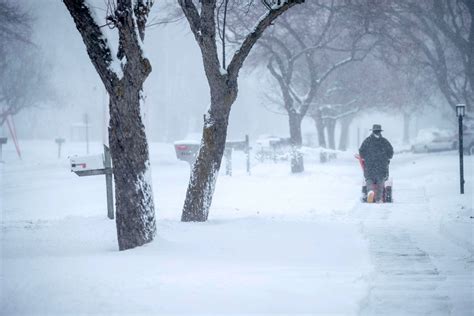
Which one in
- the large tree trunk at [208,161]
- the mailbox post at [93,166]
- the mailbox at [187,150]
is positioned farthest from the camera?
the mailbox at [187,150]

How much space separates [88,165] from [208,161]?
2800 millimetres

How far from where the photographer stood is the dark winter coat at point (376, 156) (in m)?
10.9

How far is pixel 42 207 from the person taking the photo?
11688 millimetres

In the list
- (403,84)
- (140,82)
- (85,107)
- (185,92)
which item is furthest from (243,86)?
(140,82)

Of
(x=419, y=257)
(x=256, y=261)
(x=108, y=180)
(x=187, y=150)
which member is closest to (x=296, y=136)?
(x=187, y=150)

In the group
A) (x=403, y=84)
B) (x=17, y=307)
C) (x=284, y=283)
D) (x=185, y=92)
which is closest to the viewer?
(x=17, y=307)

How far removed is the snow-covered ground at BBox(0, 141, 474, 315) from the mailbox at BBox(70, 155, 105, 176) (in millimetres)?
960

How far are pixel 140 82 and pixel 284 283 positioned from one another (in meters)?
3.32

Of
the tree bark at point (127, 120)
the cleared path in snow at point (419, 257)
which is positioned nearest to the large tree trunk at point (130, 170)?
the tree bark at point (127, 120)

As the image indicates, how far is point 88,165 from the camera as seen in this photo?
921 cm

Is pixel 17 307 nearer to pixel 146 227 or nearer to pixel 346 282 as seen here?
pixel 146 227

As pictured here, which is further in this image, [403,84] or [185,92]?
[185,92]

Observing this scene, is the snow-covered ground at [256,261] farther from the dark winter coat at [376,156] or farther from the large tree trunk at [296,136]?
the large tree trunk at [296,136]

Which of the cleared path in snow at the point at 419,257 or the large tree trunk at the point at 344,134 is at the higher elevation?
the large tree trunk at the point at 344,134
